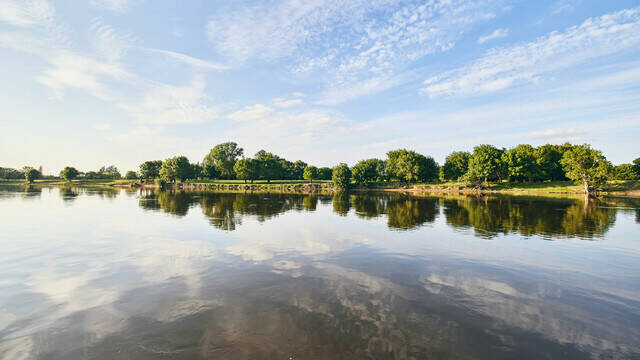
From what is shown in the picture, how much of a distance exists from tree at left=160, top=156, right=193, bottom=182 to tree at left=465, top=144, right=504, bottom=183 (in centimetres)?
15143

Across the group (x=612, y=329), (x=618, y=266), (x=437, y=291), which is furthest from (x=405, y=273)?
(x=618, y=266)

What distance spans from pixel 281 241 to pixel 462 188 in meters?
121

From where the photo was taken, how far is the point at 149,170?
6949 inches

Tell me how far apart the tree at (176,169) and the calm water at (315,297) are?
148m

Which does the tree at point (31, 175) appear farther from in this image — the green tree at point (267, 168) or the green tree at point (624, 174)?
the green tree at point (624, 174)

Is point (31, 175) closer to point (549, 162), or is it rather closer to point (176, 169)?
point (176, 169)

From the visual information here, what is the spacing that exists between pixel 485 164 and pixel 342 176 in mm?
62123

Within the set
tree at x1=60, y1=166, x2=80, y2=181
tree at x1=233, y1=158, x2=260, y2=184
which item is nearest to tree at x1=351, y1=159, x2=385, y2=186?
tree at x1=233, y1=158, x2=260, y2=184

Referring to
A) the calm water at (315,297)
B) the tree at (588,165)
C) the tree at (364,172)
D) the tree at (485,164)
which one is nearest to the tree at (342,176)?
the tree at (364,172)

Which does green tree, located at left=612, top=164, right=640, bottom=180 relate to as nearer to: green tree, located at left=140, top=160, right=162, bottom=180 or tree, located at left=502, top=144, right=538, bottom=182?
tree, located at left=502, top=144, right=538, bottom=182

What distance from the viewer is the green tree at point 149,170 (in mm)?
175375

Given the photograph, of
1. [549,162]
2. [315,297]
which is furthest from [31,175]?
[549,162]

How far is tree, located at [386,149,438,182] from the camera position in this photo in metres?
138

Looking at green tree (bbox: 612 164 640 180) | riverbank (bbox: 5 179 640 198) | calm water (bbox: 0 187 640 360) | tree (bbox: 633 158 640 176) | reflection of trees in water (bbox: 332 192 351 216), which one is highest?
tree (bbox: 633 158 640 176)
